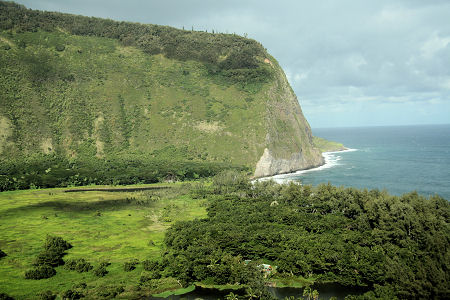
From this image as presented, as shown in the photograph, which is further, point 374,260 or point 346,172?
point 346,172

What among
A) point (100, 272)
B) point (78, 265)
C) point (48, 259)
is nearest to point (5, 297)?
point (78, 265)

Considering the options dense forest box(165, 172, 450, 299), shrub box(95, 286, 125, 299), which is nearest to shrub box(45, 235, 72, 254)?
shrub box(95, 286, 125, 299)

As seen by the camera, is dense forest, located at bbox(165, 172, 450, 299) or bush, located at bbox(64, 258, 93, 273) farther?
bush, located at bbox(64, 258, 93, 273)

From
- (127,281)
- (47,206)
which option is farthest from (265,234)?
(47,206)

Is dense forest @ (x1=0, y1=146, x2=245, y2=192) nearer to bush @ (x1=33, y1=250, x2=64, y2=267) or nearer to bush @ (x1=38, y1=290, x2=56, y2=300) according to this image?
bush @ (x1=33, y1=250, x2=64, y2=267)

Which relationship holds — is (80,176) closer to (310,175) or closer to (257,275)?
(310,175)

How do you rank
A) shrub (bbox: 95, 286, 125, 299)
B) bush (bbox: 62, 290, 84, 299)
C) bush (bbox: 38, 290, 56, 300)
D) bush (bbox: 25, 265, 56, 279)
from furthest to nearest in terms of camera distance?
bush (bbox: 25, 265, 56, 279) < shrub (bbox: 95, 286, 125, 299) < bush (bbox: 62, 290, 84, 299) < bush (bbox: 38, 290, 56, 300)
